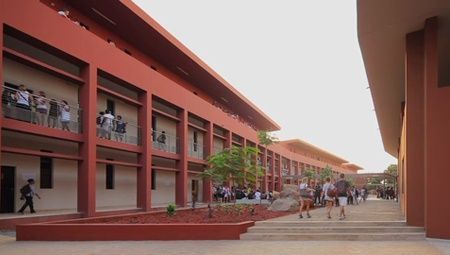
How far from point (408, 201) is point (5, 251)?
1060 centimetres

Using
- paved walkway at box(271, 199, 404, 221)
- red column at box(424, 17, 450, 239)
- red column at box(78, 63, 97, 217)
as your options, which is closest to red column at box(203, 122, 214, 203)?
paved walkway at box(271, 199, 404, 221)

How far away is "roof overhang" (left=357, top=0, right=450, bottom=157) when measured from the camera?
1275 centimetres

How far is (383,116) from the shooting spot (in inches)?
1142

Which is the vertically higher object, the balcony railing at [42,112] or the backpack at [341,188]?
the balcony railing at [42,112]

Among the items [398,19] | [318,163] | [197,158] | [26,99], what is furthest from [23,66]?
[318,163]

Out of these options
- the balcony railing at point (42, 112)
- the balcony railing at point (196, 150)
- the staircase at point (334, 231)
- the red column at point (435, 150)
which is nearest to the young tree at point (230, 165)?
the staircase at point (334, 231)

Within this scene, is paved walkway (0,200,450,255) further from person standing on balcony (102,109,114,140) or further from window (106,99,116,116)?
window (106,99,116,116)

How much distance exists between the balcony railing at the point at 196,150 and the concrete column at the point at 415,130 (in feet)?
72.8

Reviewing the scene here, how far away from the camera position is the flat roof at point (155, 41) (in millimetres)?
26453

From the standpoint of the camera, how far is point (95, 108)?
74.8 ft

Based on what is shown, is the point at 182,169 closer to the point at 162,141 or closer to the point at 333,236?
the point at 162,141

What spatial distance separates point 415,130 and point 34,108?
1301cm

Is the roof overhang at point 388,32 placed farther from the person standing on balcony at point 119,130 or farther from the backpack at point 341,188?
the person standing on balcony at point 119,130

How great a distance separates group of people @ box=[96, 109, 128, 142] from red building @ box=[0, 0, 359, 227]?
0.05 meters
